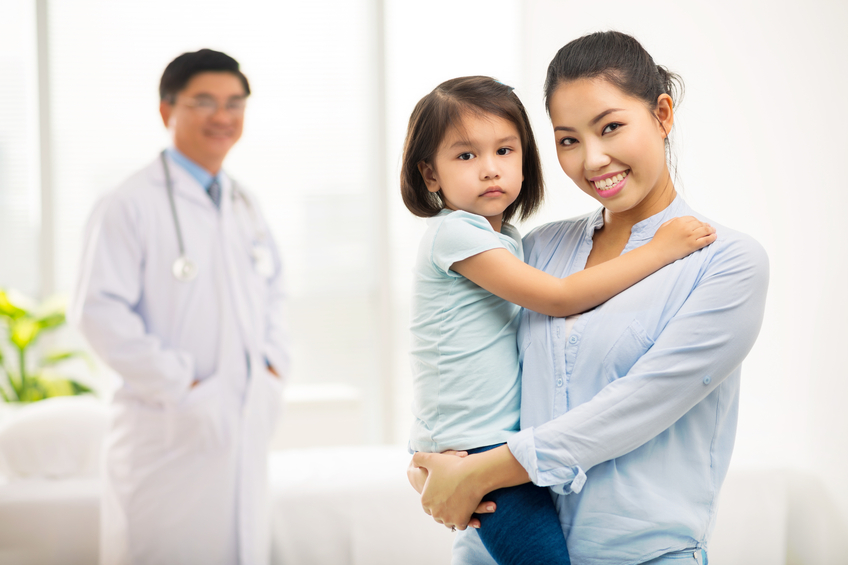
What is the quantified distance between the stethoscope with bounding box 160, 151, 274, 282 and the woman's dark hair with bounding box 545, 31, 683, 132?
1259 mm

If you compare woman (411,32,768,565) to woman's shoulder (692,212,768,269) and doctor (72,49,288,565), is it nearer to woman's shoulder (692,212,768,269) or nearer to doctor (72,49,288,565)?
woman's shoulder (692,212,768,269)

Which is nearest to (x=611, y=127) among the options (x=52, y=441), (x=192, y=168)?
(x=192, y=168)

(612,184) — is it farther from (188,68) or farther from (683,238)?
(188,68)

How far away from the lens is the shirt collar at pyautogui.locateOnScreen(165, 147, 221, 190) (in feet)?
6.22

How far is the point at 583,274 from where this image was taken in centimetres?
84

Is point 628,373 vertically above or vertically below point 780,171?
below

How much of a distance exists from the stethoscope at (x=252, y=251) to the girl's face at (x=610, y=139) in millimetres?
1265

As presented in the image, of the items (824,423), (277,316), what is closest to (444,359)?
(277,316)

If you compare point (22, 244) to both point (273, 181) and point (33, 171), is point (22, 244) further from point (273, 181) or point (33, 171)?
point (273, 181)

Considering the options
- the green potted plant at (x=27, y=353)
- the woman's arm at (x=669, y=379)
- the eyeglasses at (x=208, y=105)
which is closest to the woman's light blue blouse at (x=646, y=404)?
the woman's arm at (x=669, y=379)

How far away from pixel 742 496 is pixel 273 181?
235 cm

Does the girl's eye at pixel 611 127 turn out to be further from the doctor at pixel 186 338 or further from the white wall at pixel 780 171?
the doctor at pixel 186 338

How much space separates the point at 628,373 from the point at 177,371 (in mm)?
1371

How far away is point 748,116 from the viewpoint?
6.52ft
